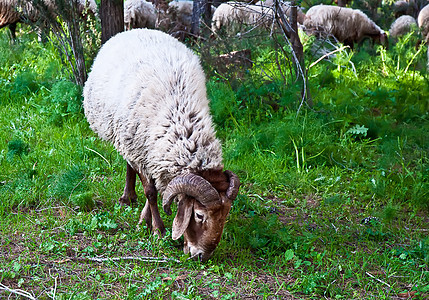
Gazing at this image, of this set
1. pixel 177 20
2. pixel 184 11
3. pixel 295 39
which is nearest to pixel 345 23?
pixel 184 11

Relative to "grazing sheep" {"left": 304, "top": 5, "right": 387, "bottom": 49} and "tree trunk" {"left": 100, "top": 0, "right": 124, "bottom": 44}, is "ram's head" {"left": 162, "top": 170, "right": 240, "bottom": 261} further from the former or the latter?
"grazing sheep" {"left": 304, "top": 5, "right": 387, "bottom": 49}

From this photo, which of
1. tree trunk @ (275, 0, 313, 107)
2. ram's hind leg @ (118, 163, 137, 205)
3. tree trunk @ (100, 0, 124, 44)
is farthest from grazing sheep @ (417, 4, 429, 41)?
ram's hind leg @ (118, 163, 137, 205)

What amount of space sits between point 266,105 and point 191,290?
3825 millimetres

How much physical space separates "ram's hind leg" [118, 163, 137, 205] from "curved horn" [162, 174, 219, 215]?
56.5 inches

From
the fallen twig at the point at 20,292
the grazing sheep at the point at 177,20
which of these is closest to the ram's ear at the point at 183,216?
the fallen twig at the point at 20,292

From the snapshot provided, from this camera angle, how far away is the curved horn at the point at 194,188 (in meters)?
3.57

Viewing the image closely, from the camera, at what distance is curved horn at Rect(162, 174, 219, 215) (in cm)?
357

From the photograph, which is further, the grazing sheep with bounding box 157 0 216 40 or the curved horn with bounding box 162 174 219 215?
the grazing sheep with bounding box 157 0 216 40

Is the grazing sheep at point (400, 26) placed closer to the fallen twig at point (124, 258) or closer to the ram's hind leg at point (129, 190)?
the ram's hind leg at point (129, 190)

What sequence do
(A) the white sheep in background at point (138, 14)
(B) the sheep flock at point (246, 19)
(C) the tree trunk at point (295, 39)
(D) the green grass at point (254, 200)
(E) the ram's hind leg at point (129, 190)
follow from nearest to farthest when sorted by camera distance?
1. (D) the green grass at point (254, 200)
2. (E) the ram's hind leg at point (129, 190)
3. (C) the tree trunk at point (295, 39)
4. (B) the sheep flock at point (246, 19)
5. (A) the white sheep in background at point (138, 14)

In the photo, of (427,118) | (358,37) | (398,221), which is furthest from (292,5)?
(358,37)

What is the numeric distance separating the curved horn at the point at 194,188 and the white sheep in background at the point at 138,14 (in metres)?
8.18

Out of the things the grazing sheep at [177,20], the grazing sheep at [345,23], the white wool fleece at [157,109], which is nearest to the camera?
the white wool fleece at [157,109]

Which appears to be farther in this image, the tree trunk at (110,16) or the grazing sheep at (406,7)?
the grazing sheep at (406,7)
